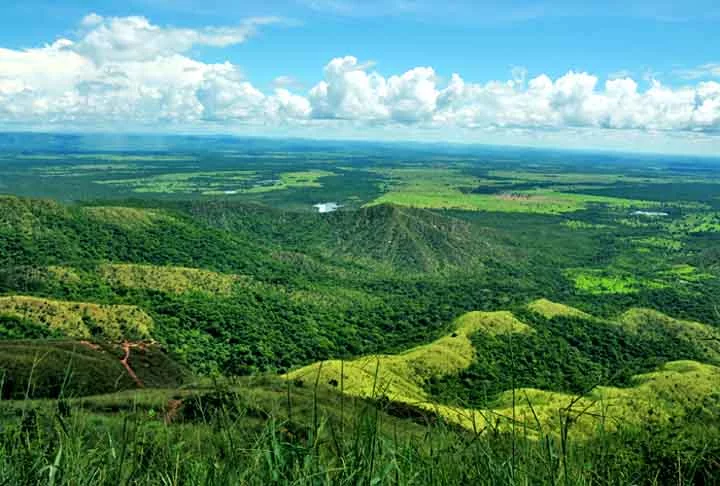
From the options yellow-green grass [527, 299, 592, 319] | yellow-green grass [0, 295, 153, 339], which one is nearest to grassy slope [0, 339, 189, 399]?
yellow-green grass [0, 295, 153, 339]

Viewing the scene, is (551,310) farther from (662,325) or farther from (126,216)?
(126,216)

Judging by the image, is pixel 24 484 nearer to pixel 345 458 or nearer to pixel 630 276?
pixel 345 458

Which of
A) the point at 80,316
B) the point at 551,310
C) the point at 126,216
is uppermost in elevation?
the point at 126,216

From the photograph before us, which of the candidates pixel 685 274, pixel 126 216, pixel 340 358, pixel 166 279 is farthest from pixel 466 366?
pixel 685 274

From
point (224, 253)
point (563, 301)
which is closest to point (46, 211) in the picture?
point (224, 253)

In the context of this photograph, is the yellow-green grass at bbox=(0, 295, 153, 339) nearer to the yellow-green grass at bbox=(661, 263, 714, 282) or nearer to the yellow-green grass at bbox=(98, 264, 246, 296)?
the yellow-green grass at bbox=(98, 264, 246, 296)

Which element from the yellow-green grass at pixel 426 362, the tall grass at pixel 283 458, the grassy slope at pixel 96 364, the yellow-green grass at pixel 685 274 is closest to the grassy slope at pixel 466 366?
the yellow-green grass at pixel 426 362
